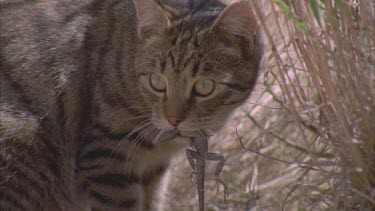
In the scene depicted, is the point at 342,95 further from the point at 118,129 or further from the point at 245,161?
the point at 245,161

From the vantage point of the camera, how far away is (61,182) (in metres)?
2.93

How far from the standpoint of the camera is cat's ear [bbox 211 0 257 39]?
261cm

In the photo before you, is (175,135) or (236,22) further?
(175,135)

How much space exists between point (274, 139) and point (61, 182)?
158 cm

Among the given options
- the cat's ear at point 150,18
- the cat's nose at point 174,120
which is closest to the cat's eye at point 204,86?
the cat's nose at point 174,120

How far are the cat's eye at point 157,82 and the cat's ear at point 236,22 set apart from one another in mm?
294

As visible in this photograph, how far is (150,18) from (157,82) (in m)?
0.26

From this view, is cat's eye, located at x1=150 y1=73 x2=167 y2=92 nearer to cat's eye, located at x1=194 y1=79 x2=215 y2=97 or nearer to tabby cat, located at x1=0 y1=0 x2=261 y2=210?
tabby cat, located at x1=0 y1=0 x2=261 y2=210

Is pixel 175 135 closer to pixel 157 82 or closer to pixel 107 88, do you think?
pixel 157 82

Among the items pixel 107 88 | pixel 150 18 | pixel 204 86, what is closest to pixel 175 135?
pixel 204 86

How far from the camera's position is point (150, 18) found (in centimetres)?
277

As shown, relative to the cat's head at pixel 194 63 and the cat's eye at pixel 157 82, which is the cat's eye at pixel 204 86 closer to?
the cat's head at pixel 194 63

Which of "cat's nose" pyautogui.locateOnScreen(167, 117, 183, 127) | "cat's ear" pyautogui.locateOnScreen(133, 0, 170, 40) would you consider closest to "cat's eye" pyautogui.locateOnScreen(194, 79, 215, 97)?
"cat's nose" pyautogui.locateOnScreen(167, 117, 183, 127)

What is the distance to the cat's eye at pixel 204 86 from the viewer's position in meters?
2.69
